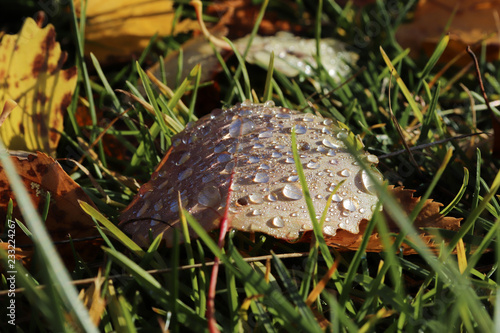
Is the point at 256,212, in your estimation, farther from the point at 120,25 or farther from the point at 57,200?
the point at 120,25

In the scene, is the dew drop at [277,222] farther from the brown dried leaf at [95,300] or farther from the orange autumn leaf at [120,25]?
the orange autumn leaf at [120,25]

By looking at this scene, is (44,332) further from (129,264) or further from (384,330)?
(384,330)

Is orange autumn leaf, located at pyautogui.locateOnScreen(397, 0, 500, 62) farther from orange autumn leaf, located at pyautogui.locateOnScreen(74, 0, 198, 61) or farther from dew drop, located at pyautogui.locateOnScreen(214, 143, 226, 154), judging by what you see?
dew drop, located at pyautogui.locateOnScreen(214, 143, 226, 154)

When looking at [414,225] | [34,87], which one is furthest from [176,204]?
[34,87]

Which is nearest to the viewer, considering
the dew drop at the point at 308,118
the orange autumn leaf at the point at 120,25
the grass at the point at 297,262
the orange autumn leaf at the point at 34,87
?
the grass at the point at 297,262

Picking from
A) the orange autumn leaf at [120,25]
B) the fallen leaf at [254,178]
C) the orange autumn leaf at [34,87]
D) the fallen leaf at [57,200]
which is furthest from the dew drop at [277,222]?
the orange autumn leaf at [120,25]

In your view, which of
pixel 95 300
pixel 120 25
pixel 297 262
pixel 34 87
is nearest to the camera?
pixel 95 300

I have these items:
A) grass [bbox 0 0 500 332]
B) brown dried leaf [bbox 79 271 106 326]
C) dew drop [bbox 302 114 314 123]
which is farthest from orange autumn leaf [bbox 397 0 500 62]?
brown dried leaf [bbox 79 271 106 326]

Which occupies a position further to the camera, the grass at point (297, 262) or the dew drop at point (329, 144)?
the dew drop at point (329, 144)

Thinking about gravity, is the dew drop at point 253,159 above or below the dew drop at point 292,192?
above
